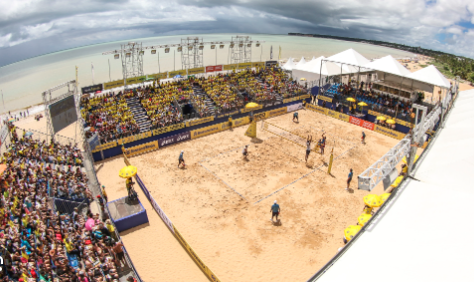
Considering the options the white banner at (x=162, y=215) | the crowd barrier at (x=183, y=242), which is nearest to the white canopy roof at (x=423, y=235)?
the crowd barrier at (x=183, y=242)

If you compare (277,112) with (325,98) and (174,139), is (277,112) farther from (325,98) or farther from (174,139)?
(174,139)

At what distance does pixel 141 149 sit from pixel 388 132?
78.4ft

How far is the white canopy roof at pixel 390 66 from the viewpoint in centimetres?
3084

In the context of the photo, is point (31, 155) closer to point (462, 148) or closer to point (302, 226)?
point (302, 226)

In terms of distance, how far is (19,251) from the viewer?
10.5 metres

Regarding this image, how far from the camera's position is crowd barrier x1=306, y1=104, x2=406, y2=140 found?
2669cm

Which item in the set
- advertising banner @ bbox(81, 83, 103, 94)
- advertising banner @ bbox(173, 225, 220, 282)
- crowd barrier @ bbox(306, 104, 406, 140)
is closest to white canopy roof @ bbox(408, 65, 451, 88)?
crowd barrier @ bbox(306, 104, 406, 140)

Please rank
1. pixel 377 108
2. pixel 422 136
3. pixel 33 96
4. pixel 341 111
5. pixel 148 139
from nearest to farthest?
pixel 422 136
pixel 148 139
pixel 377 108
pixel 341 111
pixel 33 96

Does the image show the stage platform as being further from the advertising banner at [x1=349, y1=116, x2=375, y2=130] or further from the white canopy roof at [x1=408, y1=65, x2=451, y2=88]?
the white canopy roof at [x1=408, y1=65, x2=451, y2=88]

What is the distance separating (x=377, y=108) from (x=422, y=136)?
2052cm

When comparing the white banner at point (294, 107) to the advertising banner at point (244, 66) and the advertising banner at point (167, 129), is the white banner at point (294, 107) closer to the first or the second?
the advertising banner at point (244, 66)

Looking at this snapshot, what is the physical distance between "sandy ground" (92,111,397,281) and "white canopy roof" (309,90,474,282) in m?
4.31

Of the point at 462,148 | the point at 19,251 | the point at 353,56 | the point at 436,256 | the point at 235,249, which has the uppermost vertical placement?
the point at 353,56

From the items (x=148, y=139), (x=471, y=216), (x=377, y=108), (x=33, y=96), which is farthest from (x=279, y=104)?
(x=33, y=96)
